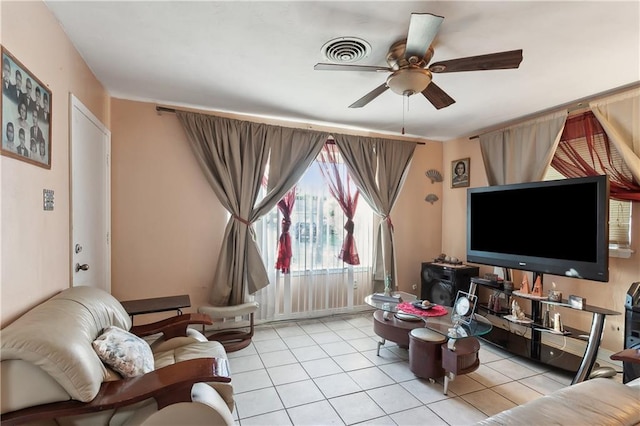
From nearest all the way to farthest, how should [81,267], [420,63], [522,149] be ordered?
[420,63] < [81,267] < [522,149]

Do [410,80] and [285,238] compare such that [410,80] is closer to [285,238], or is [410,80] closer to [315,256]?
[285,238]

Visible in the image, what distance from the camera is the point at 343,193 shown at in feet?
→ 13.0

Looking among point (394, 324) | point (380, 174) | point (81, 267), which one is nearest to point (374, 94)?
point (380, 174)

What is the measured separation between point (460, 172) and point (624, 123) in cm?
178

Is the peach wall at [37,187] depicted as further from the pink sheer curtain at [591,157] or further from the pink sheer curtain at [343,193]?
the pink sheer curtain at [591,157]

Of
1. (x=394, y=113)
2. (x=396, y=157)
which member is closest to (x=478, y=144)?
(x=396, y=157)

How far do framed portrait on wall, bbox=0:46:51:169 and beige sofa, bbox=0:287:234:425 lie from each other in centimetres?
75

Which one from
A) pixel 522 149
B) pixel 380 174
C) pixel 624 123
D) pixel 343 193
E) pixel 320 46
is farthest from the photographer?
pixel 380 174

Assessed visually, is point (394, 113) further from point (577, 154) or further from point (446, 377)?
point (446, 377)

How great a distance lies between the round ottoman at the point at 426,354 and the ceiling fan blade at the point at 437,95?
1887 mm

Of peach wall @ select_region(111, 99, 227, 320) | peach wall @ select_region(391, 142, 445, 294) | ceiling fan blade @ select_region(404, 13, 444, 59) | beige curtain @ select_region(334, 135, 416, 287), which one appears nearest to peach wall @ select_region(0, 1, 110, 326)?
peach wall @ select_region(111, 99, 227, 320)

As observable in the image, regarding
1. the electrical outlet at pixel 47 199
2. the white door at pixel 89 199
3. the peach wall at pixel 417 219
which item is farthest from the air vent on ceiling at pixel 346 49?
the peach wall at pixel 417 219

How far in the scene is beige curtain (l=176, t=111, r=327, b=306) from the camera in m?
3.24

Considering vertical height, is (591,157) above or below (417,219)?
above
